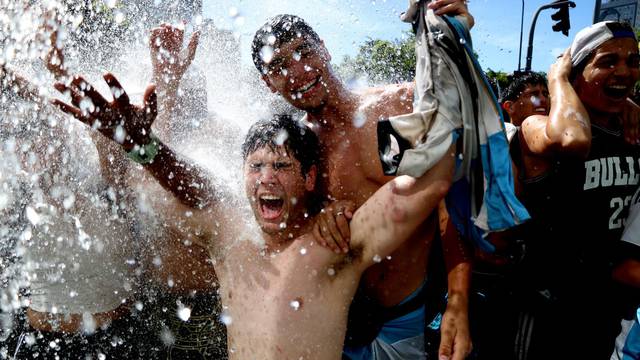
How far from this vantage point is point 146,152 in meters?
2.10

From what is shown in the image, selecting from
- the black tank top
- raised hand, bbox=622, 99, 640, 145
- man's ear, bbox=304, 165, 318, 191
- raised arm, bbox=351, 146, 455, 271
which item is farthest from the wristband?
raised hand, bbox=622, 99, 640, 145

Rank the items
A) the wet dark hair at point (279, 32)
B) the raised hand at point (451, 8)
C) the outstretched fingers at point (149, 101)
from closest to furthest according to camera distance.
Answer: the raised hand at point (451, 8) → the outstretched fingers at point (149, 101) → the wet dark hair at point (279, 32)

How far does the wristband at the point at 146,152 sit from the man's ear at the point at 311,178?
687mm

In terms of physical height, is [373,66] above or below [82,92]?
above

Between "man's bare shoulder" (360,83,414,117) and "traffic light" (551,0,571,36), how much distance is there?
8655 mm

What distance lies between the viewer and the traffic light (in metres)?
9.48

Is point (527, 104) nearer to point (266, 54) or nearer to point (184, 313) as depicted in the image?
point (266, 54)

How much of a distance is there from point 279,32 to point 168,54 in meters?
0.62

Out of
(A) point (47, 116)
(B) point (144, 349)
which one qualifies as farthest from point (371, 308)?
(A) point (47, 116)

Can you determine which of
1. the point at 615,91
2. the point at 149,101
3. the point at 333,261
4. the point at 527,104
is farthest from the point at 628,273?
the point at 149,101

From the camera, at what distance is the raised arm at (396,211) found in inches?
66.2

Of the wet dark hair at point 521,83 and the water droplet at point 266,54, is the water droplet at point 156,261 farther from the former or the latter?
the wet dark hair at point 521,83

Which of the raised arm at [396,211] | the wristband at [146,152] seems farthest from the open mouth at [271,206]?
the wristband at [146,152]

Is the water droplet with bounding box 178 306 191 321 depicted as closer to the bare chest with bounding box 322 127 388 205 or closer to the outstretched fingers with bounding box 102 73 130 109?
the bare chest with bounding box 322 127 388 205
